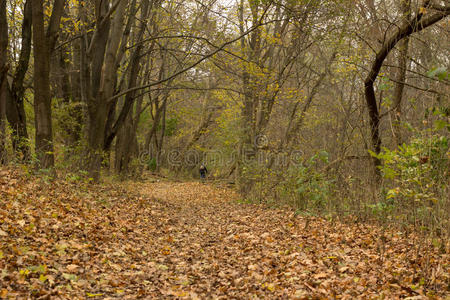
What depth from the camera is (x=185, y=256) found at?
625 centimetres

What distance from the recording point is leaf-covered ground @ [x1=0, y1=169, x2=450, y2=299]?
13.6ft

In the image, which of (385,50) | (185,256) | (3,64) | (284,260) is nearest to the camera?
(284,260)

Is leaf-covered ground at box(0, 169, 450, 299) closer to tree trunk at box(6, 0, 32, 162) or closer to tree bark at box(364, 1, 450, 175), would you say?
tree bark at box(364, 1, 450, 175)

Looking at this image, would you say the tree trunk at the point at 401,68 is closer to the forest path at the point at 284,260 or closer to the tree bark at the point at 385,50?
the tree bark at the point at 385,50

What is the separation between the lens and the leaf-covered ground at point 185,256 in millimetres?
4141

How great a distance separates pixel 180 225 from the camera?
30.0 feet

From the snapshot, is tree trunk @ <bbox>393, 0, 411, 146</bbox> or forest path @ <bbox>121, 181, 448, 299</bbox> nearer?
forest path @ <bbox>121, 181, 448, 299</bbox>

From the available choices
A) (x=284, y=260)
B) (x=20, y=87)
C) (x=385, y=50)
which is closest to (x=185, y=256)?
(x=284, y=260)

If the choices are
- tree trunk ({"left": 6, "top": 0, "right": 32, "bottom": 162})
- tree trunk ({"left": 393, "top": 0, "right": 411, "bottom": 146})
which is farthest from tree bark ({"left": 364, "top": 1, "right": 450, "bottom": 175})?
tree trunk ({"left": 6, "top": 0, "right": 32, "bottom": 162})

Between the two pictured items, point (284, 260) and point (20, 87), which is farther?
point (20, 87)

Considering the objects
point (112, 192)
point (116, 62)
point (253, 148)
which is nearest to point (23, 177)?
point (112, 192)

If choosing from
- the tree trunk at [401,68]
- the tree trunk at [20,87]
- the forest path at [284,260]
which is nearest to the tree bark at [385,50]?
the tree trunk at [401,68]

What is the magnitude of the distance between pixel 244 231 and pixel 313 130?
37.1ft

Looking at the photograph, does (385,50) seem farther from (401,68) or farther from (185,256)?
(185,256)
